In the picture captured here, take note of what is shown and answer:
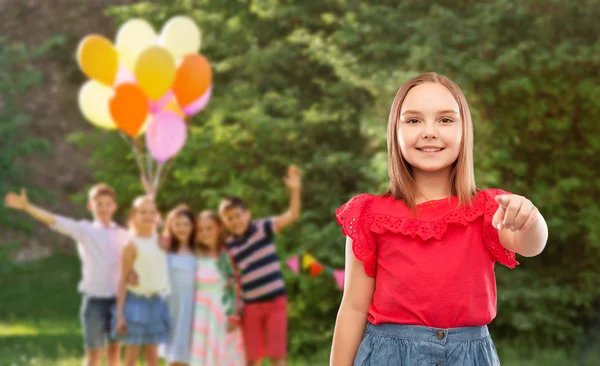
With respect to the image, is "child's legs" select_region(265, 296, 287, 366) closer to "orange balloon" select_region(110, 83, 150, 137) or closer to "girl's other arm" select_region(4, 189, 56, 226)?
"girl's other arm" select_region(4, 189, 56, 226)

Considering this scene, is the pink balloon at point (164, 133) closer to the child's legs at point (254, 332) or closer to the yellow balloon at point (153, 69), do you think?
the yellow balloon at point (153, 69)

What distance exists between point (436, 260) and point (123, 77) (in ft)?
16.4

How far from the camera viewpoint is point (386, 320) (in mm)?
1720

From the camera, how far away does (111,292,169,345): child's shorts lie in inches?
207

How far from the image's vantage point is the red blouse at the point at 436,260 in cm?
168

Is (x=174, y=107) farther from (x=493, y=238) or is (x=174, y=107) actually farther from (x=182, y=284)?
(x=493, y=238)

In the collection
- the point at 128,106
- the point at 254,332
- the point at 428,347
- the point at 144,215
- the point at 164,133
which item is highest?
the point at 128,106

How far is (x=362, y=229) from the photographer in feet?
5.80

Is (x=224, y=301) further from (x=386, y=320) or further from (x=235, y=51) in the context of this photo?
(x=235, y=51)

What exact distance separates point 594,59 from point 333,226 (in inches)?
107

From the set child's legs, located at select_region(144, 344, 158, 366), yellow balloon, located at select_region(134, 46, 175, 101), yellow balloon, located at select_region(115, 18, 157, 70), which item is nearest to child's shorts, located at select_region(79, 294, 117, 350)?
child's legs, located at select_region(144, 344, 158, 366)

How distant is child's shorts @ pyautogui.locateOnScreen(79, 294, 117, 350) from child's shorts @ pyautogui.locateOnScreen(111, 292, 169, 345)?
0.22 ft

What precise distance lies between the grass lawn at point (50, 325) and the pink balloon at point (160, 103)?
2134mm

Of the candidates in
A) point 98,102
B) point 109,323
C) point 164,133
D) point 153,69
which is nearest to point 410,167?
point 109,323
